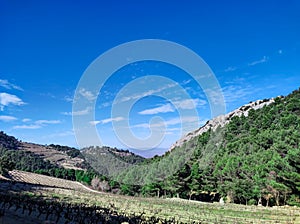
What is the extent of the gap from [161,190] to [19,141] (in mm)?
113871

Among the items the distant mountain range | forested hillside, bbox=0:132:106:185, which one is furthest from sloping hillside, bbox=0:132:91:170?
the distant mountain range

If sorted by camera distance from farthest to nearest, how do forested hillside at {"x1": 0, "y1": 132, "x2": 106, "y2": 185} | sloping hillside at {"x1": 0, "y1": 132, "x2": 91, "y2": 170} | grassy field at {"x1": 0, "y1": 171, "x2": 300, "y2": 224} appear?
1. sloping hillside at {"x1": 0, "y1": 132, "x2": 91, "y2": 170}
2. forested hillside at {"x1": 0, "y1": 132, "x2": 106, "y2": 185}
3. grassy field at {"x1": 0, "y1": 171, "x2": 300, "y2": 224}

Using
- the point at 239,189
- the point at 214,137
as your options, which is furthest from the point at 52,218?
the point at 214,137

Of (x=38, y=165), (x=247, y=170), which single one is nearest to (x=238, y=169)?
(x=247, y=170)

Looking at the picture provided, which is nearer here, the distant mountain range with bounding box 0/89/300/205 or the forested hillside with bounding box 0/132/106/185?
the distant mountain range with bounding box 0/89/300/205

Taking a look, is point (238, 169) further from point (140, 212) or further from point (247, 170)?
point (140, 212)

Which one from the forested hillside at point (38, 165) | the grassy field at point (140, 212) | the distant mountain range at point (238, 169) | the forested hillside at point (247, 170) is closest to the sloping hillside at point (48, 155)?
the forested hillside at point (38, 165)

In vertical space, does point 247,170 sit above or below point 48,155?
below

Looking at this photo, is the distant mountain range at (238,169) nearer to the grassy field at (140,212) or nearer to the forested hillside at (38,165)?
the forested hillside at (38,165)

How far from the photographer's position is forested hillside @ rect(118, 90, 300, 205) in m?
34.4

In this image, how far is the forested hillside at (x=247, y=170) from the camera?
34406 millimetres

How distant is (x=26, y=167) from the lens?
94.3 metres

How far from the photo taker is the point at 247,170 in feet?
143

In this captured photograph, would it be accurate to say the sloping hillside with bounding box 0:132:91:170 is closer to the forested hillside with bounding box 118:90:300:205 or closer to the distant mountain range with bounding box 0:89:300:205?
the distant mountain range with bounding box 0:89:300:205
